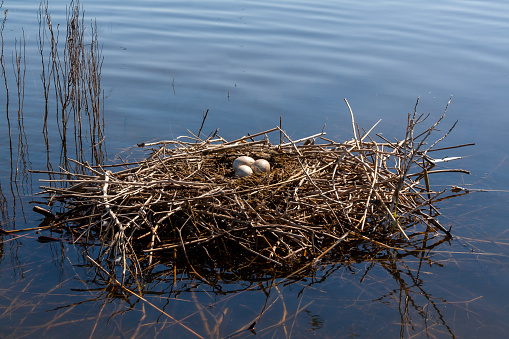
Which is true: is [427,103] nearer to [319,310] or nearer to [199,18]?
[319,310]

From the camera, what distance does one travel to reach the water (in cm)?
387

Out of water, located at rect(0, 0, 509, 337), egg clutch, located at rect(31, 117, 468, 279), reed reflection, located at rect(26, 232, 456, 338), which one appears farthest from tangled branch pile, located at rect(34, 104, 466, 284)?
water, located at rect(0, 0, 509, 337)

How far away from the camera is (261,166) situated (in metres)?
5.02

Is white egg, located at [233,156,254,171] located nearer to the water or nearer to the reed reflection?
the reed reflection

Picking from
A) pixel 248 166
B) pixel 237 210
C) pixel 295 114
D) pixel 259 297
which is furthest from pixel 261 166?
pixel 295 114

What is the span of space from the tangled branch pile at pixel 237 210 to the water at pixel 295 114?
31cm

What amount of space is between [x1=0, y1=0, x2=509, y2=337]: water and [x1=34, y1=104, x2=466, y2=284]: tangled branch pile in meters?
0.31

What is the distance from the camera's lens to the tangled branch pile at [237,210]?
173 inches

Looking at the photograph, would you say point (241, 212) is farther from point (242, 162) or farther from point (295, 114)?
point (295, 114)

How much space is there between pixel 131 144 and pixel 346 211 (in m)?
3.45

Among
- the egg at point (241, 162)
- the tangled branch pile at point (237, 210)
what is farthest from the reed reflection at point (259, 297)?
the egg at point (241, 162)

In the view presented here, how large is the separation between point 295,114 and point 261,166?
11.3 feet

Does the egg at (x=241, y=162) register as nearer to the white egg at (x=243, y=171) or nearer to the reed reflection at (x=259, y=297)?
the white egg at (x=243, y=171)

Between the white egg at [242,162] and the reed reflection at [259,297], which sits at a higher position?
the white egg at [242,162]
